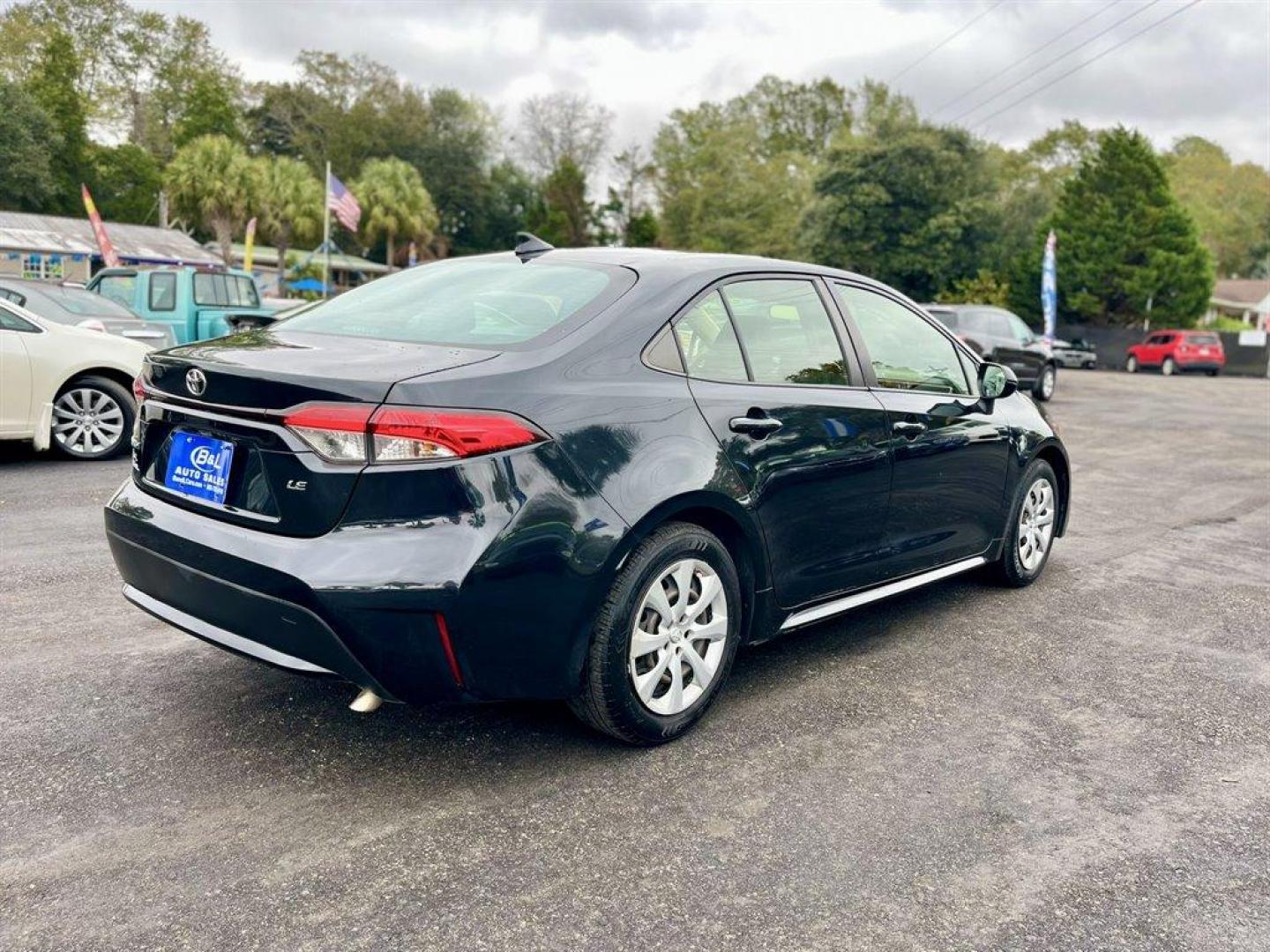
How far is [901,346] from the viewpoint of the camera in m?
4.45

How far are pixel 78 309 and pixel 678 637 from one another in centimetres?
998

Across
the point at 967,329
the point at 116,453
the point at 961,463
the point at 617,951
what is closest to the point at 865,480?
the point at 961,463

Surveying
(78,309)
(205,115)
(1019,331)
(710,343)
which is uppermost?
(205,115)

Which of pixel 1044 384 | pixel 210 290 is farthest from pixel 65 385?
pixel 1044 384

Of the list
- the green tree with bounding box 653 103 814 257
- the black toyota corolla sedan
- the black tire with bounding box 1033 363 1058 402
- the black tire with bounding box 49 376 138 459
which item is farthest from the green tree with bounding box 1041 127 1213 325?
the black toyota corolla sedan

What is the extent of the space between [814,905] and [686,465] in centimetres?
131

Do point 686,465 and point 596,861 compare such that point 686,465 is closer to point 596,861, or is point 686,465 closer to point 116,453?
point 596,861

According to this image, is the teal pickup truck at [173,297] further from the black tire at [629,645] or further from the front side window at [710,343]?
the black tire at [629,645]

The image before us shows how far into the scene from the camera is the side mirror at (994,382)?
484cm

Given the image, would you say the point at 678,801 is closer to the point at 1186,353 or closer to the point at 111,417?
the point at 111,417

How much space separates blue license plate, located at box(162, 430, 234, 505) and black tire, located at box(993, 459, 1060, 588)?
3.61 m

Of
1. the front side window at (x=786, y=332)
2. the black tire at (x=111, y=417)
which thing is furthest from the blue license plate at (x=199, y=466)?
the black tire at (x=111, y=417)

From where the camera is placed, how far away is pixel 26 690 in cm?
359

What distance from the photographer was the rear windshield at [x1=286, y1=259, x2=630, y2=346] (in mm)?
3324
